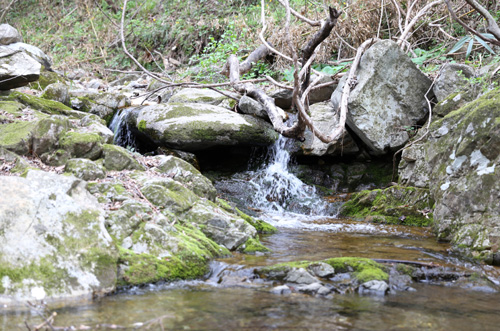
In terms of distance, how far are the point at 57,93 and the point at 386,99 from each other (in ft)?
19.2

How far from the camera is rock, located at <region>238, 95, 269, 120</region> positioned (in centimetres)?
858

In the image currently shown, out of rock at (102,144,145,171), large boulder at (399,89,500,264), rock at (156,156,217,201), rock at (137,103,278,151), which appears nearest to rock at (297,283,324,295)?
large boulder at (399,89,500,264)

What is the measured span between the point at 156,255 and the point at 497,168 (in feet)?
11.9

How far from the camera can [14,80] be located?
21.4 ft

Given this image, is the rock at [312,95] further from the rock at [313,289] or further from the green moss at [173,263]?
the rock at [313,289]

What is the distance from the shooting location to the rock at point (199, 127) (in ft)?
26.1

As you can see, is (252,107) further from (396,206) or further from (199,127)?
(396,206)

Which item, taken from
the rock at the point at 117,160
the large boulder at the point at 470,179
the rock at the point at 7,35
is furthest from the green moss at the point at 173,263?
the rock at the point at 7,35

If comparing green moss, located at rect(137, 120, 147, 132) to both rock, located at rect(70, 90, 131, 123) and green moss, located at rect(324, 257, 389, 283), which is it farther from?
green moss, located at rect(324, 257, 389, 283)

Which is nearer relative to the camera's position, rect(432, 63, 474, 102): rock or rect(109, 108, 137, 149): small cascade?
rect(432, 63, 474, 102): rock

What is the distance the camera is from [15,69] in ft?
21.4

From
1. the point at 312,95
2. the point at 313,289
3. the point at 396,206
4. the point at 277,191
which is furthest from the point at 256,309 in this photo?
the point at 312,95

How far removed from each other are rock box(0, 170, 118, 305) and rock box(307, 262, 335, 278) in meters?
1.49

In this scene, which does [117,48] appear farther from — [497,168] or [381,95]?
[497,168]
